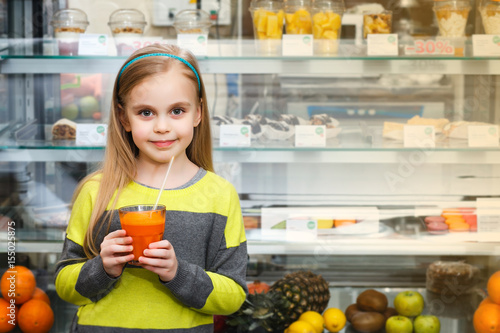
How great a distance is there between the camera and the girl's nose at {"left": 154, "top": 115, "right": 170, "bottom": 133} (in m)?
1.34

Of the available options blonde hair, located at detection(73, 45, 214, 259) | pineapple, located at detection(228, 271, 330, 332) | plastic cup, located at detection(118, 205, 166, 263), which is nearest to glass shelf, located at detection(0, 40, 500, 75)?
blonde hair, located at detection(73, 45, 214, 259)

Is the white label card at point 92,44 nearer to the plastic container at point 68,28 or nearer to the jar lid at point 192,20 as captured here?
the plastic container at point 68,28

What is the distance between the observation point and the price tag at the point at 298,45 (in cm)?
224

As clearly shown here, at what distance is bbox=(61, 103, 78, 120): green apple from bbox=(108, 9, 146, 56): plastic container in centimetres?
45

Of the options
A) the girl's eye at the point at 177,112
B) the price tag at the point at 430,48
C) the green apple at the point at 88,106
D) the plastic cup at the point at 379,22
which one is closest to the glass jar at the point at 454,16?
the price tag at the point at 430,48

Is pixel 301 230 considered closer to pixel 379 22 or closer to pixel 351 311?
pixel 351 311

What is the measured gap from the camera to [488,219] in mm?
2396

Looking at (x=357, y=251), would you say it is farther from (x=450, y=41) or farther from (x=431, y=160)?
(x=450, y=41)

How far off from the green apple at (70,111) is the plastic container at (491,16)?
177 cm

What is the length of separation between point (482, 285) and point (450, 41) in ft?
3.45

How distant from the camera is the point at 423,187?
2.64m

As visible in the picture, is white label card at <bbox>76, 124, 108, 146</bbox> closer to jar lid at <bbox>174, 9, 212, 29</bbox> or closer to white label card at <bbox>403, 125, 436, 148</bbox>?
jar lid at <bbox>174, 9, 212, 29</bbox>

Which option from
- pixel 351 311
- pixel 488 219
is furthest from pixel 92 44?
pixel 488 219

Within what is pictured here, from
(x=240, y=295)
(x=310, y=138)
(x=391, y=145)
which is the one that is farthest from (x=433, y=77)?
(x=240, y=295)
